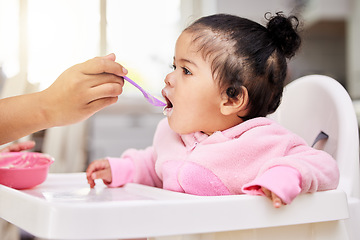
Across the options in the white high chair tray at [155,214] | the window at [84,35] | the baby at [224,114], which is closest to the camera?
the white high chair tray at [155,214]

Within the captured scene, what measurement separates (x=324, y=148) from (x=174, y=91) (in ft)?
1.01

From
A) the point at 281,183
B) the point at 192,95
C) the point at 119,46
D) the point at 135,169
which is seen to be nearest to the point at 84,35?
the point at 119,46

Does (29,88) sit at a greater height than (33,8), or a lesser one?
lesser

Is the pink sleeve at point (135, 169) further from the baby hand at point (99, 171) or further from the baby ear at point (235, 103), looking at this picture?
the baby ear at point (235, 103)

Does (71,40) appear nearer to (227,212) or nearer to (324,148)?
(324,148)

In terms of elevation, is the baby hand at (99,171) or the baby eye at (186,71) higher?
the baby eye at (186,71)

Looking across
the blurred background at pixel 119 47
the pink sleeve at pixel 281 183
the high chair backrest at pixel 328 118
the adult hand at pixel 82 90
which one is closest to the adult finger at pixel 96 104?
the adult hand at pixel 82 90

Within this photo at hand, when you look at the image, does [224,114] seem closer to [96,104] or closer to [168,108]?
[168,108]

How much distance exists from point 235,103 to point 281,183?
0.83 feet

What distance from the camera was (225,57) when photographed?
2.45 feet

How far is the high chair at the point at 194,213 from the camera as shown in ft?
1.40

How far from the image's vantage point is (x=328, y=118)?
0.83 metres

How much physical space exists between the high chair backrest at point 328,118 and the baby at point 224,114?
104 mm

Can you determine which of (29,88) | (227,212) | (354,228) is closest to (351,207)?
(354,228)
